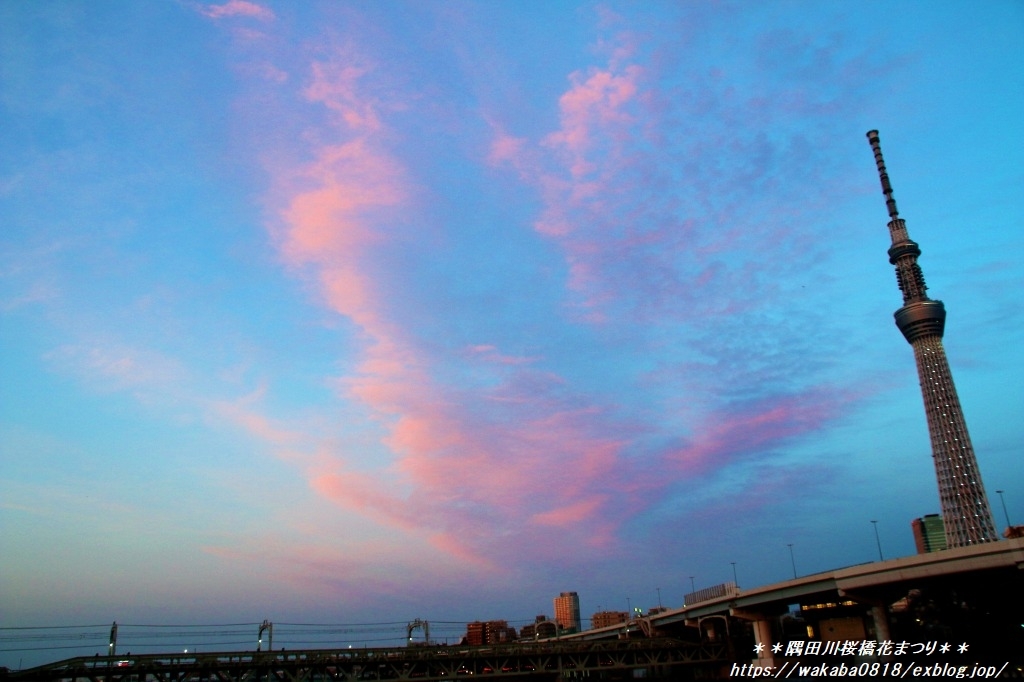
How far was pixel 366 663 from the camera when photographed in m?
95.2

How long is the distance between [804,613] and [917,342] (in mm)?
104934

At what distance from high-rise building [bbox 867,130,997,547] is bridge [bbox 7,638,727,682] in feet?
338

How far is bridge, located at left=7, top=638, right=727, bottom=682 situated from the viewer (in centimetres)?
8388

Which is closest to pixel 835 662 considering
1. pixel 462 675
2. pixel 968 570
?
pixel 968 570

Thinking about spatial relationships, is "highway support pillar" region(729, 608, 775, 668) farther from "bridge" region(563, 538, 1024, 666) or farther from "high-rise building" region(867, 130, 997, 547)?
"high-rise building" region(867, 130, 997, 547)

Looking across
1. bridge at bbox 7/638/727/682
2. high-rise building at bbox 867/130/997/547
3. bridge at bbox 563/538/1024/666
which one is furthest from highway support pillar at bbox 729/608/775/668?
high-rise building at bbox 867/130/997/547

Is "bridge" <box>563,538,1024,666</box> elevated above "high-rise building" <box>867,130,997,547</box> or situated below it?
below

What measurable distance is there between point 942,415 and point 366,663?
549ft

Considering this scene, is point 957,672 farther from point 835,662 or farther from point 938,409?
point 938,409

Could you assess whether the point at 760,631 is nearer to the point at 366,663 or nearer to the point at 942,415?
the point at 366,663

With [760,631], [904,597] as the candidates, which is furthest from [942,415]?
[904,597]

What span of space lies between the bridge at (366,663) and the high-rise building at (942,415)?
338ft

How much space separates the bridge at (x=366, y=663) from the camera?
8388 centimetres

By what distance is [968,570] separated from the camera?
61.2m
